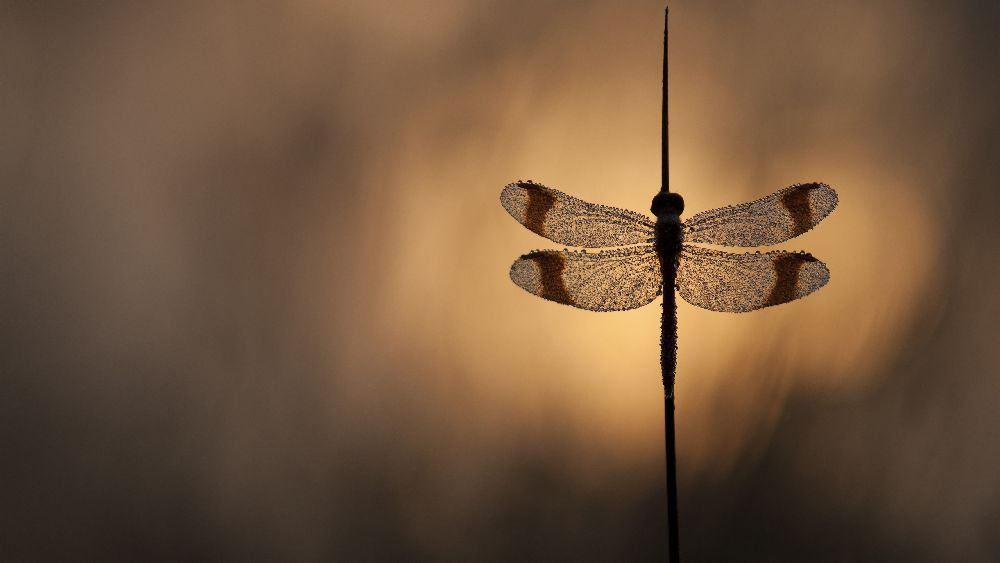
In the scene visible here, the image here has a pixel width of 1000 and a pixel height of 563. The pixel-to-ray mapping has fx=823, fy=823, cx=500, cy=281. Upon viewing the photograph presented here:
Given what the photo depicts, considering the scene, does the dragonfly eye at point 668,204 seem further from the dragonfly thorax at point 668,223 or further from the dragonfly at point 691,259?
the dragonfly at point 691,259

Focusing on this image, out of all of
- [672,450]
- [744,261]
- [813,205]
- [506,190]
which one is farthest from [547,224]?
[672,450]

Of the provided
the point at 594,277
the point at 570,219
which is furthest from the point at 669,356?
the point at 570,219

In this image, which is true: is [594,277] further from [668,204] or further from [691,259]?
[668,204]

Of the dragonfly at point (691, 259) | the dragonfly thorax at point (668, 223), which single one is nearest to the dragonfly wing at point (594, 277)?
the dragonfly at point (691, 259)

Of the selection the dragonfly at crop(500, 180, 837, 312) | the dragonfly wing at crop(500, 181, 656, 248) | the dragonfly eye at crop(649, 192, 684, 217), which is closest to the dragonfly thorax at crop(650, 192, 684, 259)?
the dragonfly eye at crop(649, 192, 684, 217)

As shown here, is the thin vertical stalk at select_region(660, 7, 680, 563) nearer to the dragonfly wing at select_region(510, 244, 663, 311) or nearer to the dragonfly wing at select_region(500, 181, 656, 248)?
the dragonfly wing at select_region(510, 244, 663, 311)

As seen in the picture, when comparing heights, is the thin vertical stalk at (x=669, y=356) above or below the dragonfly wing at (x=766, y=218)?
below

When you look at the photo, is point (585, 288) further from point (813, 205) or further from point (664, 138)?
point (664, 138)
